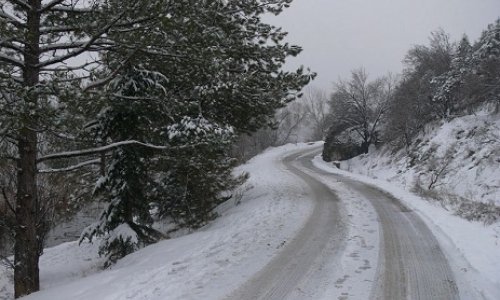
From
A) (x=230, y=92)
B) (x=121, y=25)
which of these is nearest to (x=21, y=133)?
(x=121, y=25)

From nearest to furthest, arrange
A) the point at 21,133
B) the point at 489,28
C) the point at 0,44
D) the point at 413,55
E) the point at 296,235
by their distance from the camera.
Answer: the point at 0,44 → the point at 21,133 → the point at 296,235 → the point at 489,28 → the point at 413,55

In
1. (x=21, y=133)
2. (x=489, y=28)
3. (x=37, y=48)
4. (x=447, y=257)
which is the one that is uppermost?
(x=489, y=28)

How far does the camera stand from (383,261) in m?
6.70

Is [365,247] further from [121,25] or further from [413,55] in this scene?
[413,55]

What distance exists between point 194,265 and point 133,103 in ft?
14.0

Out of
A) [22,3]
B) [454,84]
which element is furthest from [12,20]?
[454,84]

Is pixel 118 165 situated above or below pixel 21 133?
below

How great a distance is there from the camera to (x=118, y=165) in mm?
10703

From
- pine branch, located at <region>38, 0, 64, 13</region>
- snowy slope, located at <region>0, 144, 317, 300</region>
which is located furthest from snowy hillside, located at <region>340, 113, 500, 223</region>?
pine branch, located at <region>38, 0, 64, 13</region>

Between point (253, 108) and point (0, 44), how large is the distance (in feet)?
23.3

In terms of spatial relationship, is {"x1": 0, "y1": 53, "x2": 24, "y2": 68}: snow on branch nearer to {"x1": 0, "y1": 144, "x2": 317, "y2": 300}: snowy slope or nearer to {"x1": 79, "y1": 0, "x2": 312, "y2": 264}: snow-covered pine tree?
{"x1": 79, "y1": 0, "x2": 312, "y2": 264}: snow-covered pine tree

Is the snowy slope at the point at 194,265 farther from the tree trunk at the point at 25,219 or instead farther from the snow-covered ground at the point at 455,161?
the snow-covered ground at the point at 455,161

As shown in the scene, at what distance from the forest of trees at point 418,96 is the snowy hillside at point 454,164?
1.47m

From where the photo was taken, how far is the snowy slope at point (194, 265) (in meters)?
5.73
